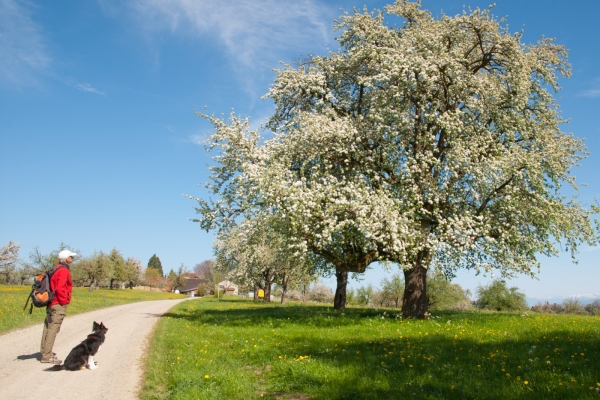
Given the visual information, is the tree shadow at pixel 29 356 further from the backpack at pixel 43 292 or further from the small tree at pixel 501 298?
the small tree at pixel 501 298

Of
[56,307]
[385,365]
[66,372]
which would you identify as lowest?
[66,372]

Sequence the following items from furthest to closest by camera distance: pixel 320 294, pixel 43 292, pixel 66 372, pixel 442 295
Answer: pixel 320 294 < pixel 442 295 < pixel 43 292 < pixel 66 372

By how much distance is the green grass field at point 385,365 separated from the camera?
7.46m

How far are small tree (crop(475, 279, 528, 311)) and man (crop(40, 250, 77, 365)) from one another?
48.9 meters

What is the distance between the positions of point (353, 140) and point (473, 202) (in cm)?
648

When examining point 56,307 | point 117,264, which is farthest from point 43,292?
point 117,264

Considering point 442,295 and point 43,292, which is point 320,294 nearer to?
point 442,295

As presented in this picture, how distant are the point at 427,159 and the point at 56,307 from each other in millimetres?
15472

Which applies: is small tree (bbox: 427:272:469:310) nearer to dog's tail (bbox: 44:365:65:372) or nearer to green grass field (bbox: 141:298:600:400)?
green grass field (bbox: 141:298:600:400)

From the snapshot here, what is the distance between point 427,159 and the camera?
755 inches

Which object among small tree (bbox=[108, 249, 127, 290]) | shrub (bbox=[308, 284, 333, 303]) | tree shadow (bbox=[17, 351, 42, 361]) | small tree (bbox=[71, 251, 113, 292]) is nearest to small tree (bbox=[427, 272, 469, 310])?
shrub (bbox=[308, 284, 333, 303])

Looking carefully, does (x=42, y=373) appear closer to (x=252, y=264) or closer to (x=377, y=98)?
(x=377, y=98)

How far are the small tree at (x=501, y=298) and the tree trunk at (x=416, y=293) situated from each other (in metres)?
33.9

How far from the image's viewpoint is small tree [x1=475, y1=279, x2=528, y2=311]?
166ft
